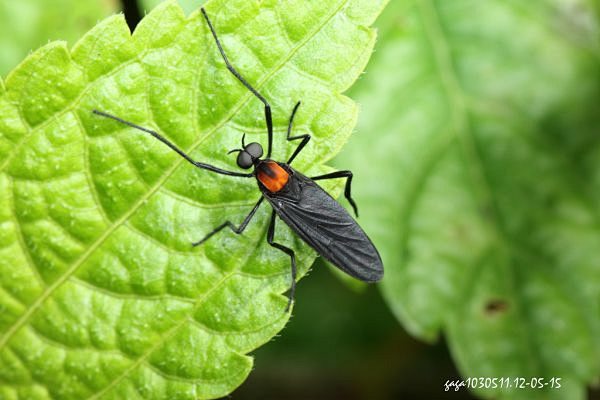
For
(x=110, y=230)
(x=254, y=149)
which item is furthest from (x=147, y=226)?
(x=254, y=149)

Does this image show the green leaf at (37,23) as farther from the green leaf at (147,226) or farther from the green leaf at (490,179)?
the green leaf at (147,226)

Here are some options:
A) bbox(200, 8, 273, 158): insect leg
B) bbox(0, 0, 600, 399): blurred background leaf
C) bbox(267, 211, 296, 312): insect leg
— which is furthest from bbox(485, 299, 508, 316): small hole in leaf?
bbox(200, 8, 273, 158): insect leg

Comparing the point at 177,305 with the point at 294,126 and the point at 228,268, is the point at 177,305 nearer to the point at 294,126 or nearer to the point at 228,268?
Result: the point at 228,268

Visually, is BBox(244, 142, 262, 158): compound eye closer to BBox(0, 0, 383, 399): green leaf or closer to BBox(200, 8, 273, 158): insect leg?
BBox(200, 8, 273, 158): insect leg

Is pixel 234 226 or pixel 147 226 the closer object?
pixel 147 226

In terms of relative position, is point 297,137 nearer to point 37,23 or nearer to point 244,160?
point 244,160

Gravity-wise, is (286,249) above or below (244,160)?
below

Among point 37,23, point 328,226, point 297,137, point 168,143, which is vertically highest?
point 37,23

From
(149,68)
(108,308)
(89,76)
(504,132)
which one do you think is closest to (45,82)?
(89,76)
